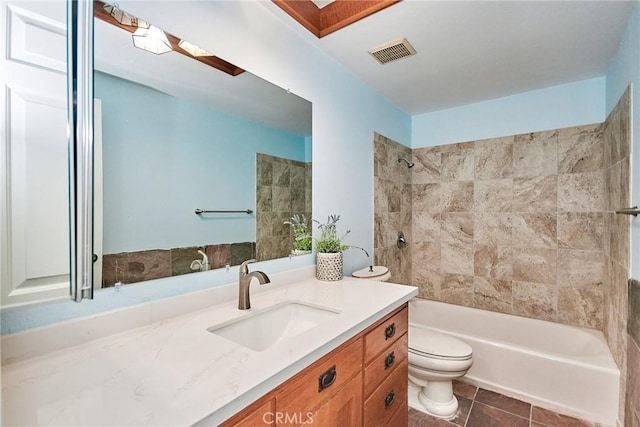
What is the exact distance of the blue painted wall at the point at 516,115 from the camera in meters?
2.26

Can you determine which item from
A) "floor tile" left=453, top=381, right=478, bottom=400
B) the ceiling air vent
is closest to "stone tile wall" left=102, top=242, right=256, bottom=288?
the ceiling air vent

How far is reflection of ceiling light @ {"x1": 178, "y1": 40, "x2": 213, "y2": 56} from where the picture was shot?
3.80ft

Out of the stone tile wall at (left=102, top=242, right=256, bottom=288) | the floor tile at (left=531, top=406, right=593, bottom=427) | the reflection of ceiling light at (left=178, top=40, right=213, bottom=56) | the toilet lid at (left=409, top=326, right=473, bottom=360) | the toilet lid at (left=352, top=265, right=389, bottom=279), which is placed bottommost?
the floor tile at (left=531, top=406, right=593, bottom=427)

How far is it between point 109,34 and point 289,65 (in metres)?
0.88

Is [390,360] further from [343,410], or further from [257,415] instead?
[257,415]

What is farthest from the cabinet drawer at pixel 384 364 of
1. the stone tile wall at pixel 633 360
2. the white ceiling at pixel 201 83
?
the white ceiling at pixel 201 83

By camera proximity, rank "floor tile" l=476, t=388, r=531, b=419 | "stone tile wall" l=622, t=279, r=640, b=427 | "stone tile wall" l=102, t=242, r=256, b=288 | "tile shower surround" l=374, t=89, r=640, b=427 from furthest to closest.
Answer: "tile shower surround" l=374, t=89, r=640, b=427, "floor tile" l=476, t=388, r=531, b=419, "stone tile wall" l=622, t=279, r=640, b=427, "stone tile wall" l=102, t=242, r=256, b=288

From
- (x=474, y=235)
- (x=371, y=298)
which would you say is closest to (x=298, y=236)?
(x=371, y=298)

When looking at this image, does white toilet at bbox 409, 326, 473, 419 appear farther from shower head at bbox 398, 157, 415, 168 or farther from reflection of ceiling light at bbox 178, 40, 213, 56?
reflection of ceiling light at bbox 178, 40, 213, 56

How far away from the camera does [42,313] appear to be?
0.79m

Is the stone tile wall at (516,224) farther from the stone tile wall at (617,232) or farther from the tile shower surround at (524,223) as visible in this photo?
the stone tile wall at (617,232)

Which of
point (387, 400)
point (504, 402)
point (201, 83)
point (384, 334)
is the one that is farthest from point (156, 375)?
point (504, 402)

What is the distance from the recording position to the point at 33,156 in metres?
0.76

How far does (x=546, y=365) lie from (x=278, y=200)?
202 centimetres
